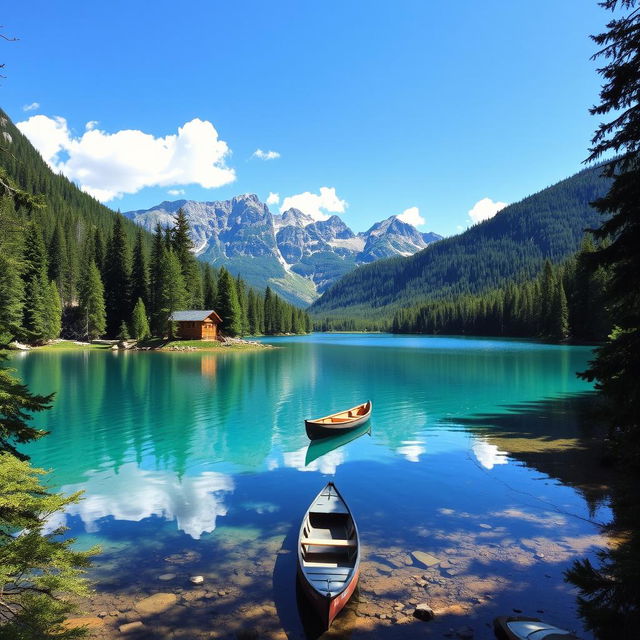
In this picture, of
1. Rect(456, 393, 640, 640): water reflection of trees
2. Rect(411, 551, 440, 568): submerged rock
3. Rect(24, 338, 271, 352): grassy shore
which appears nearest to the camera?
Rect(456, 393, 640, 640): water reflection of trees

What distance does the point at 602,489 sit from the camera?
18188mm

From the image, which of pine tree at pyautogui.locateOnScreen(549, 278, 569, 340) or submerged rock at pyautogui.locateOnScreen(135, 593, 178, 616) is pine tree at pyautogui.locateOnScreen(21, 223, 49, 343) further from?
pine tree at pyautogui.locateOnScreen(549, 278, 569, 340)

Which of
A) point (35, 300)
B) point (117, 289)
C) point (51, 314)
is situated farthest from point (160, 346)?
point (117, 289)

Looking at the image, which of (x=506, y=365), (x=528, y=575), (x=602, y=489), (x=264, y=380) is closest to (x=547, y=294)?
(x=506, y=365)

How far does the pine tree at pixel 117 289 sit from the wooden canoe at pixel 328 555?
104 meters

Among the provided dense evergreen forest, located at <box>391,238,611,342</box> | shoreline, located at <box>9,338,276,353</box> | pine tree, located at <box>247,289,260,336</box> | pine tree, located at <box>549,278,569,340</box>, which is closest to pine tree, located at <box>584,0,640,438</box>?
dense evergreen forest, located at <box>391,238,611,342</box>

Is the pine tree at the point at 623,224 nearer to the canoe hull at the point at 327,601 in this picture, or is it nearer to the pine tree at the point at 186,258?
the canoe hull at the point at 327,601

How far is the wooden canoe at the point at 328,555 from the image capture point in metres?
9.59

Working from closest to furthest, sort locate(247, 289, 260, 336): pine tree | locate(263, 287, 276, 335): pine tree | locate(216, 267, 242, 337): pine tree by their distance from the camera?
locate(216, 267, 242, 337): pine tree, locate(247, 289, 260, 336): pine tree, locate(263, 287, 276, 335): pine tree

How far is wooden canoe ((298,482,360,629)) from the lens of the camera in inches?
377

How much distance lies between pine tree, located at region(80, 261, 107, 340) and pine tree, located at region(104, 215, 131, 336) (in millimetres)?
6355

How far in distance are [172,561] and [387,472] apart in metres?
11.4

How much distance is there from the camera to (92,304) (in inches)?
3880

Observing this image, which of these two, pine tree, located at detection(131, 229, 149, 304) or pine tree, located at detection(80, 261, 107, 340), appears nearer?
pine tree, located at detection(80, 261, 107, 340)
